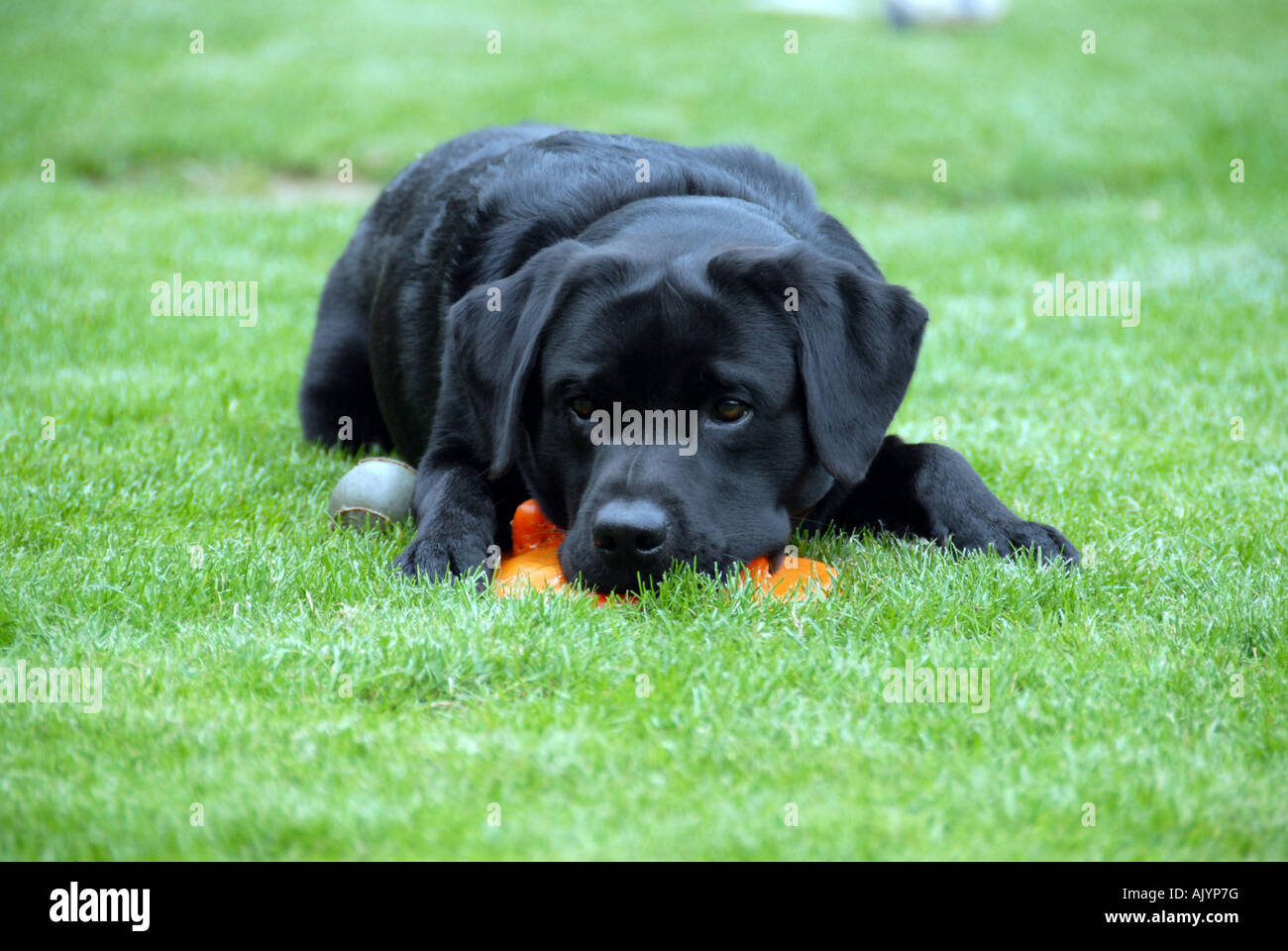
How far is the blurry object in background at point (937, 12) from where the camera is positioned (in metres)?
15.6

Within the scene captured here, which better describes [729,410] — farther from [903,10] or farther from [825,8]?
[825,8]

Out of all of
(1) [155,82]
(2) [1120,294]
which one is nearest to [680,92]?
(1) [155,82]

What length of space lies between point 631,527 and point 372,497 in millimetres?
1183

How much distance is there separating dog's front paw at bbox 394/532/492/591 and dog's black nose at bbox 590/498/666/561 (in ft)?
1.43

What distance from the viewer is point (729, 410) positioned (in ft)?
11.0

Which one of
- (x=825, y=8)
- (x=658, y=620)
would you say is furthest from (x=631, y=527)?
(x=825, y=8)

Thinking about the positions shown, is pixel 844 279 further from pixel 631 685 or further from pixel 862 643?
pixel 631 685

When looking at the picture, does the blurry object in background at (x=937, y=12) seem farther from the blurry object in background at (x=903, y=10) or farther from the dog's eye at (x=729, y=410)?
the dog's eye at (x=729, y=410)

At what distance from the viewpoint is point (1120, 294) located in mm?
7188

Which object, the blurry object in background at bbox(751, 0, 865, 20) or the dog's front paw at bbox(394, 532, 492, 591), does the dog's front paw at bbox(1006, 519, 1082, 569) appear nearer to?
the dog's front paw at bbox(394, 532, 492, 591)

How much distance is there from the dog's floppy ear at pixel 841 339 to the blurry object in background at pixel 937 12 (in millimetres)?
13331

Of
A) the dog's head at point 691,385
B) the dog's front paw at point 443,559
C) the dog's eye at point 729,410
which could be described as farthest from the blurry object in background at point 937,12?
the dog's front paw at point 443,559

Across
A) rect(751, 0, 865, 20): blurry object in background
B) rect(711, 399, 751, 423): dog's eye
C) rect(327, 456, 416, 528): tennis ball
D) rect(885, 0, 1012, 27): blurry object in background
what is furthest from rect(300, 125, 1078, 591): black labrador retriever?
rect(751, 0, 865, 20): blurry object in background

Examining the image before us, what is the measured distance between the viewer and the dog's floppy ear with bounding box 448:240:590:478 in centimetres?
345
